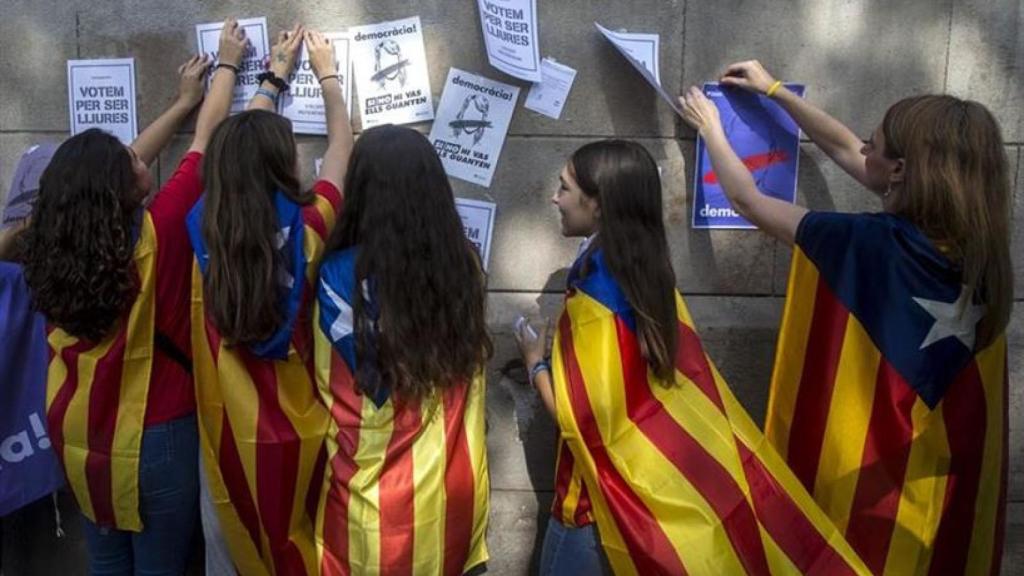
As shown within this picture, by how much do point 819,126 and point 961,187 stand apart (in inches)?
27.2

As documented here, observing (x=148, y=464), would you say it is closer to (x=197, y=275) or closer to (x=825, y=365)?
(x=197, y=275)

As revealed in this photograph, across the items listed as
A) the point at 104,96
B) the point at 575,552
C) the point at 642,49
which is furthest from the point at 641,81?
the point at 104,96

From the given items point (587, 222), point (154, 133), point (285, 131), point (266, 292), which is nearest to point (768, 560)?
point (587, 222)

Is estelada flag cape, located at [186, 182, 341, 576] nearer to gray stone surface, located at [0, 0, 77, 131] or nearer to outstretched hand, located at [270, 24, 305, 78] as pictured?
outstretched hand, located at [270, 24, 305, 78]

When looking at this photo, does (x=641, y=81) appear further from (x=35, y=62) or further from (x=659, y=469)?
(x=35, y=62)

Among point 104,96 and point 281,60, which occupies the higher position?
point 281,60

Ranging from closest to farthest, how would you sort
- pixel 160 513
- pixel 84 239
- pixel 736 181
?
1. pixel 84 239
2. pixel 160 513
3. pixel 736 181

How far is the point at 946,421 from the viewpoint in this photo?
2756 mm

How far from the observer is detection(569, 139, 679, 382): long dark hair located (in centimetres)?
253

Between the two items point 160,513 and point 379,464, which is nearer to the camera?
point 379,464

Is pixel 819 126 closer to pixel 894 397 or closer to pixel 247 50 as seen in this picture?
pixel 894 397

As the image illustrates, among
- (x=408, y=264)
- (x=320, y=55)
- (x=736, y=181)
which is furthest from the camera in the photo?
(x=320, y=55)

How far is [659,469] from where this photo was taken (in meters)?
2.56

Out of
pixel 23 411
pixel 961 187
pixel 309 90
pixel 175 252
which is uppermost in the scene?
pixel 309 90
